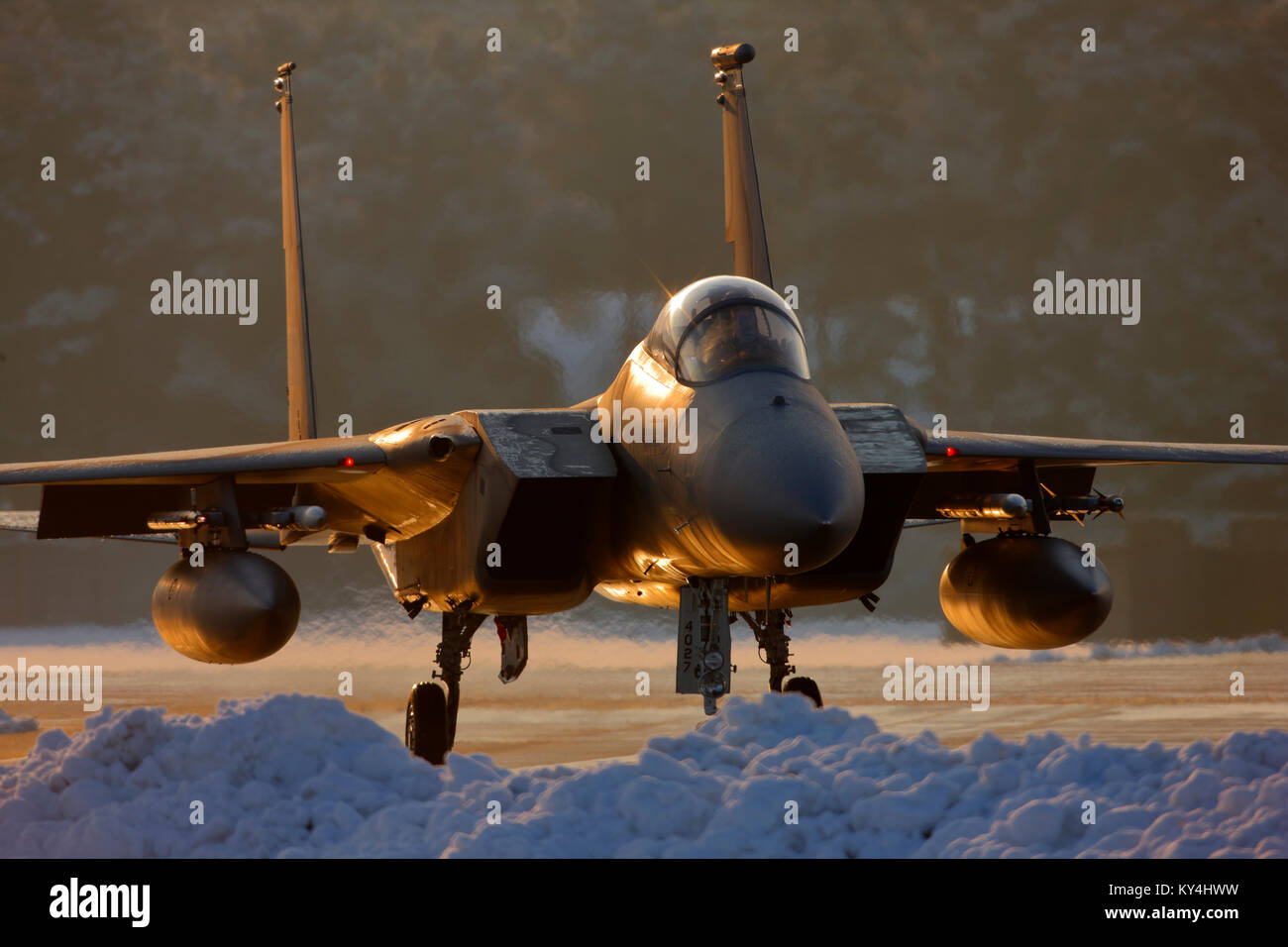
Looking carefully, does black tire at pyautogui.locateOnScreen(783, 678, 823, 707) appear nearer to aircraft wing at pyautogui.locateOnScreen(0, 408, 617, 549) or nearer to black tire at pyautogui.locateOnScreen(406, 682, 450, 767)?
black tire at pyautogui.locateOnScreen(406, 682, 450, 767)

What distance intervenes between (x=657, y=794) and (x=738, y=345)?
3.10m

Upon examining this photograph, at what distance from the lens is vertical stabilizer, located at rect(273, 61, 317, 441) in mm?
14453

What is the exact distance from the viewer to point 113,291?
3497 centimetres

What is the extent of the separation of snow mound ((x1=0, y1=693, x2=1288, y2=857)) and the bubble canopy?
294 centimetres

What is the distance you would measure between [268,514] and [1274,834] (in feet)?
24.6

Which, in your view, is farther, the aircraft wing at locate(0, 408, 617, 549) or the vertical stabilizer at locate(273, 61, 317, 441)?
the vertical stabilizer at locate(273, 61, 317, 441)

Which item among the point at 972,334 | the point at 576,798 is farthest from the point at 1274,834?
the point at 972,334

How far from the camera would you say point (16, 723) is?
1627cm

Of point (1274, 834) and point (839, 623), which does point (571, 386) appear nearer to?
point (839, 623)

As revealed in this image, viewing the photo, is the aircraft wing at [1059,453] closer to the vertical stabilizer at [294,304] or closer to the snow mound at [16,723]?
the vertical stabilizer at [294,304]

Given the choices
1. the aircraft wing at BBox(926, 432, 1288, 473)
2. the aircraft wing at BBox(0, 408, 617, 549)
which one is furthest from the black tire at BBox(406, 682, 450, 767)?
the aircraft wing at BBox(926, 432, 1288, 473)

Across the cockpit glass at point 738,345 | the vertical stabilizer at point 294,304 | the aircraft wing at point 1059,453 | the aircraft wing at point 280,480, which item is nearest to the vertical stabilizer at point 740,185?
the aircraft wing at point 1059,453

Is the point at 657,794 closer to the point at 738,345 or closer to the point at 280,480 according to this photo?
the point at 738,345

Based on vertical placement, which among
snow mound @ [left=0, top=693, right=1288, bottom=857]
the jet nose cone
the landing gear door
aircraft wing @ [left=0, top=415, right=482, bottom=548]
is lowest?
snow mound @ [left=0, top=693, right=1288, bottom=857]
